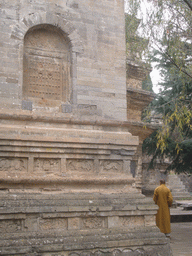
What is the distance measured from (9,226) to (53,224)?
0.69m

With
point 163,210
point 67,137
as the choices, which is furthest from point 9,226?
point 163,210

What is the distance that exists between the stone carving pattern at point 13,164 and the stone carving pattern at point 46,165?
0.69 ft

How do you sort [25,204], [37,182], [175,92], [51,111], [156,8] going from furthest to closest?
[175,92] < [156,8] < [51,111] < [37,182] < [25,204]

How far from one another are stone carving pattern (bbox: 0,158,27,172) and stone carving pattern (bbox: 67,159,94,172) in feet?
2.69

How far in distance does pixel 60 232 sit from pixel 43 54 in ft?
11.3

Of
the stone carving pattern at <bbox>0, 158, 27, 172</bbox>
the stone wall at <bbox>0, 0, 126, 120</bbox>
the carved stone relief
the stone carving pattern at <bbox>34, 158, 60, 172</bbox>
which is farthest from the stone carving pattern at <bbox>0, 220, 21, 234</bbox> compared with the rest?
the stone wall at <bbox>0, 0, 126, 120</bbox>

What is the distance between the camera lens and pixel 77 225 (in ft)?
18.1

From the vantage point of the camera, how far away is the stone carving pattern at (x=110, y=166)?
6.37 meters

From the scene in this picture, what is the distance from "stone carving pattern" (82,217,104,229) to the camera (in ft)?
18.4

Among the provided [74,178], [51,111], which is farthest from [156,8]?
[74,178]

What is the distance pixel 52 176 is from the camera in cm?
585

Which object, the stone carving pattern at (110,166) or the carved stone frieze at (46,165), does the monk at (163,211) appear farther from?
the carved stone frieze at (46,165)

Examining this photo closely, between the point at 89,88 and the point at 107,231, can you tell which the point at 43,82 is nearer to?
the point at 89,88

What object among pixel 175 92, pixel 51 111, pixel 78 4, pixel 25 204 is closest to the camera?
pixel 25 204
